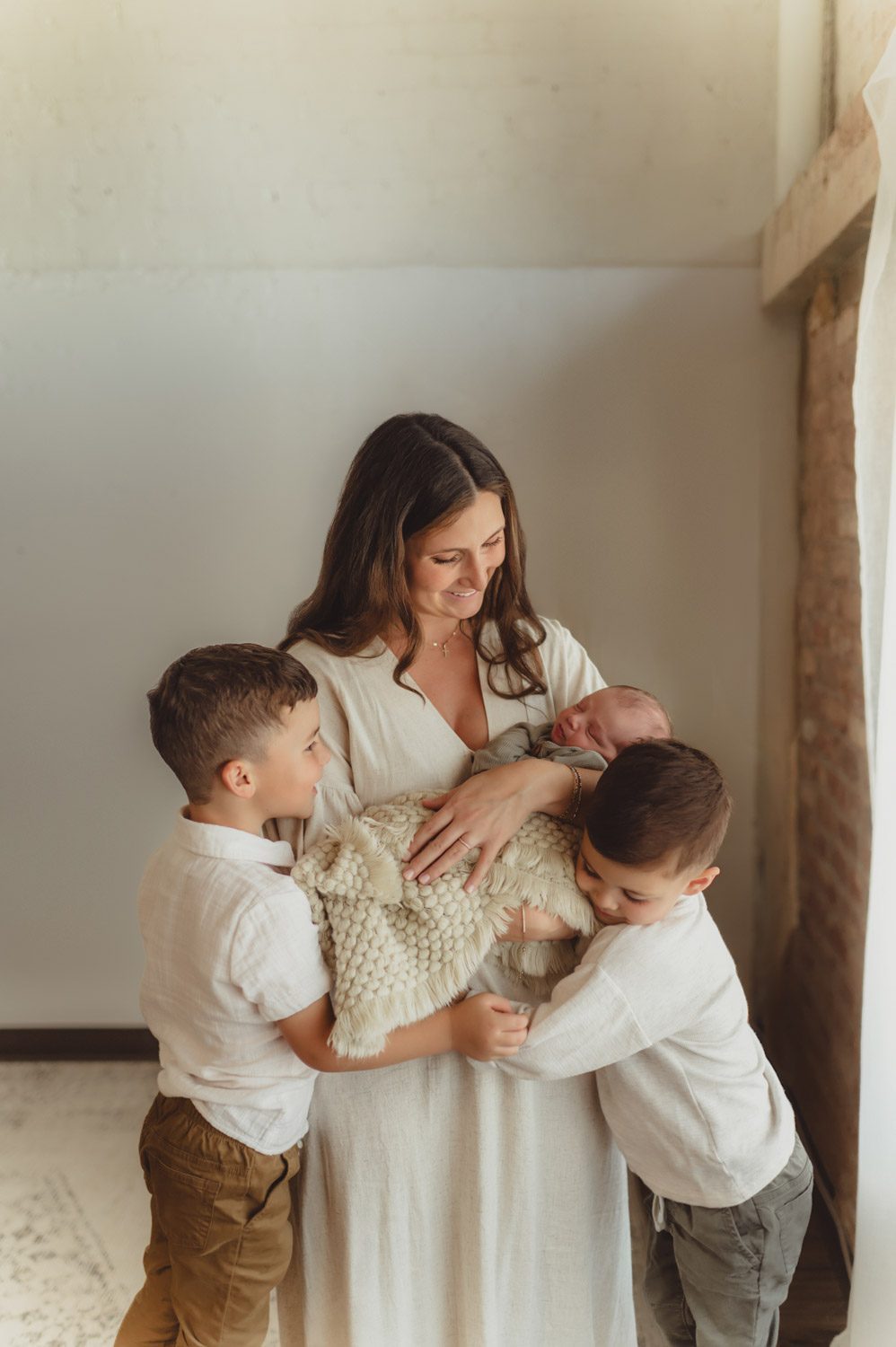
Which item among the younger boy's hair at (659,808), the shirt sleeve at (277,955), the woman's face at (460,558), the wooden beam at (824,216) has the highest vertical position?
the wooden beam at (824,216)

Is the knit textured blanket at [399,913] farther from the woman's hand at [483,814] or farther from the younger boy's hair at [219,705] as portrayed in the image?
the younger boy's hair at [219,705]

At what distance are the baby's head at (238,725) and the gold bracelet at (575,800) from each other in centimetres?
36

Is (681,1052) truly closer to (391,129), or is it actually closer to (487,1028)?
(487,1028)

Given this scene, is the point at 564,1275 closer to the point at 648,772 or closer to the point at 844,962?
the point at 648,772

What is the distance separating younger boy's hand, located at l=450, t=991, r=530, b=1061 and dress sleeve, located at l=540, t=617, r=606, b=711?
0.51 m

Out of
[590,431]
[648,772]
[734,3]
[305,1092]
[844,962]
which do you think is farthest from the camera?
[590,431]

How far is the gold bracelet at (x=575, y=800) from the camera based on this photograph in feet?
4.40

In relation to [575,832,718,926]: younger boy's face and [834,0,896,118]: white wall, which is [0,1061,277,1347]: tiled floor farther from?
[834,0,896,118]: white wall

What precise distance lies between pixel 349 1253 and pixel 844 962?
1.43 meters

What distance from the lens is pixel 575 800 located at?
4.43ft

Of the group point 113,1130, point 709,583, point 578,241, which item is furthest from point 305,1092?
point 578,241

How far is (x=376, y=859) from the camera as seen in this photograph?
122 centimetres

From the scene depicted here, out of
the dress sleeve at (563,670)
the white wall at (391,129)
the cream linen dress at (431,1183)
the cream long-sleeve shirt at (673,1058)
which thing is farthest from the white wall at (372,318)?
the cream long-sleeve shirt at (673,1058)

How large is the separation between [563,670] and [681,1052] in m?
0.60
